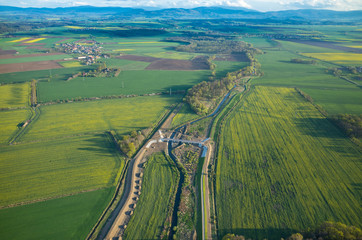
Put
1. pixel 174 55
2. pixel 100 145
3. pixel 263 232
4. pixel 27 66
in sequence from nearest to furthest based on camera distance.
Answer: pixel 263 232, pixel 100 145, pixel 27 66, pixel 174 55

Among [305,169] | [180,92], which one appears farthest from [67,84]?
[305,169]

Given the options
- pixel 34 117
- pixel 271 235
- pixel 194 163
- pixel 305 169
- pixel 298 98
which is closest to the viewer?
pixel 271 235

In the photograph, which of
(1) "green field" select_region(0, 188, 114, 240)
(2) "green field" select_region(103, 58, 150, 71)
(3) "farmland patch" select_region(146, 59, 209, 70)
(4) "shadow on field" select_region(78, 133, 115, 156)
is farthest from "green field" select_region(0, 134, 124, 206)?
Result: (3) "farmland patch" select_region(146, 59, 209, 70)

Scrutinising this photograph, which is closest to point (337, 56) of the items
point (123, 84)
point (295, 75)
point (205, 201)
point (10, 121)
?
point (295, 75)

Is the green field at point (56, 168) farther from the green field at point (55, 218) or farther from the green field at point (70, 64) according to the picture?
the green field at point (70, 64)

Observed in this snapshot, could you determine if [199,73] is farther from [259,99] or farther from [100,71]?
[100,71]

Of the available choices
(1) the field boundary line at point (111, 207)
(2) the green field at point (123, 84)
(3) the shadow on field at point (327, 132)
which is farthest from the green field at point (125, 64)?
(3) the shadow on field at point (327, 132)

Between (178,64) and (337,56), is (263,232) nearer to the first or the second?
(178,64)
